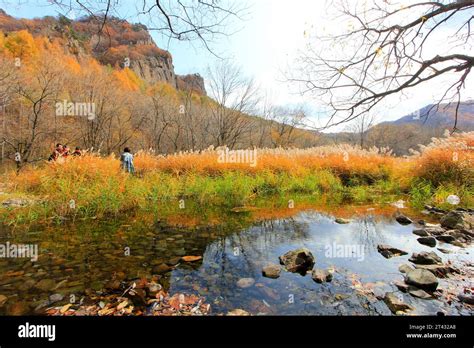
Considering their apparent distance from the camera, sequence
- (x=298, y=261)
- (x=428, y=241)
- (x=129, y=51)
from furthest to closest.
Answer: (x=129, y=51) → (x=428, y=241) → (x=298, y=261)

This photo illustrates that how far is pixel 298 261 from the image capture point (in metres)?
3.09

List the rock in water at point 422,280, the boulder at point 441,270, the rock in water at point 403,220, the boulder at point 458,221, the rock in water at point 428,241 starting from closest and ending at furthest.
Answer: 1. the rock in water at point 422,280
2. the boulder at point 441,270
3. the rock in water at point 428,241
4. the boulder at point 458,221
5. the rock in water at point 403,220

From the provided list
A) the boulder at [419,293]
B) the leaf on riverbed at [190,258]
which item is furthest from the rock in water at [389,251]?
the leaf on riverbed at [190,258]

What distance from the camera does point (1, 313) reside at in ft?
6.79

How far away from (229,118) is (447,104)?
2039 centimetres

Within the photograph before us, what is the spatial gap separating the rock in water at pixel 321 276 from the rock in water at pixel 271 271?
390 millimetres

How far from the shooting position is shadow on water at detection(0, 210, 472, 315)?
2.29 meters

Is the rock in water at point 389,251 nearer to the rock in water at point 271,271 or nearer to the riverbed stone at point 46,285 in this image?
the rock in water at point 271,271

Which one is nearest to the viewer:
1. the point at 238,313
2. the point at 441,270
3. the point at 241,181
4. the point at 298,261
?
the point at 238,313

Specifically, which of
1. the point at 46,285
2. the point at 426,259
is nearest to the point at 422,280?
the point at 426,259

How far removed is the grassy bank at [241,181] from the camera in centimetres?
550

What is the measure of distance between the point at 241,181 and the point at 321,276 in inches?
204

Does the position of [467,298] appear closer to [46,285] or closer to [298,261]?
[298,261]
